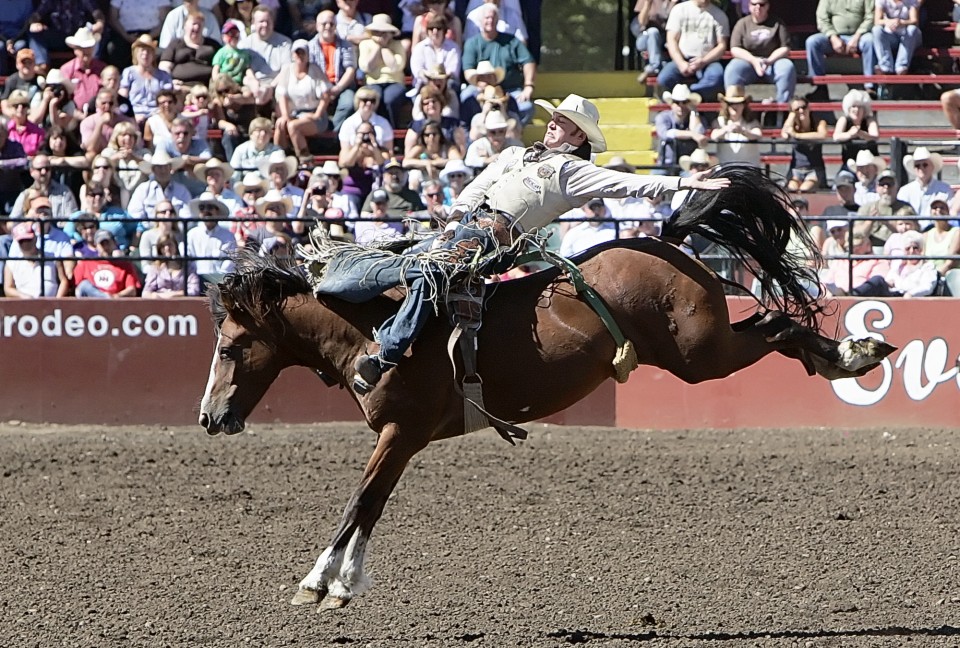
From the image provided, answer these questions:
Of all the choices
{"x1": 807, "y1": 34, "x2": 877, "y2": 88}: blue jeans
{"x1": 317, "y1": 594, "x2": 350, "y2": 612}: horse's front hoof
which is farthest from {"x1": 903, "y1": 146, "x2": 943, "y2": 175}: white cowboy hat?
{"x1": 317, "y1": 594, "x2": 350, "y2": 612}: horse's front hoof

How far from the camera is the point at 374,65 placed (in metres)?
14.7

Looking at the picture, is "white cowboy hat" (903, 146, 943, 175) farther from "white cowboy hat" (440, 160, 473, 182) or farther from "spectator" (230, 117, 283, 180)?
"spectator" (230, 117, 283, 180)

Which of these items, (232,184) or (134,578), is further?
(232,184)

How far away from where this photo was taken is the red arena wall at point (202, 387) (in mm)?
11641

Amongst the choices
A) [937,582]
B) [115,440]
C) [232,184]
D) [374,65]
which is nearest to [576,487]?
[937,582]

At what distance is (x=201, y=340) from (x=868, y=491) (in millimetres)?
5796

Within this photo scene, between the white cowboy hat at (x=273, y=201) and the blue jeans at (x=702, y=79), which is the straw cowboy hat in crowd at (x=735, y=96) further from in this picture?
the white cowboy hat at (x=273, y=201)

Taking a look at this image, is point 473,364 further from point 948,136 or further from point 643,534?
point 948,136

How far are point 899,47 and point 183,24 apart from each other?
7.71 m

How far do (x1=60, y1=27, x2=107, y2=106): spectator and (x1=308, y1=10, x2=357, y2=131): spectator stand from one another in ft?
7.39

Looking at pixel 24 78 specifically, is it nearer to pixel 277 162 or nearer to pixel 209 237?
pixel 277 162

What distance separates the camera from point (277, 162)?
42.3 feet

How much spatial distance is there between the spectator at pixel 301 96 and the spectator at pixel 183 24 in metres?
1.32

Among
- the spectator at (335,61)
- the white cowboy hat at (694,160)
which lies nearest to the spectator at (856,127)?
the white cowboy hat at (694,160)
